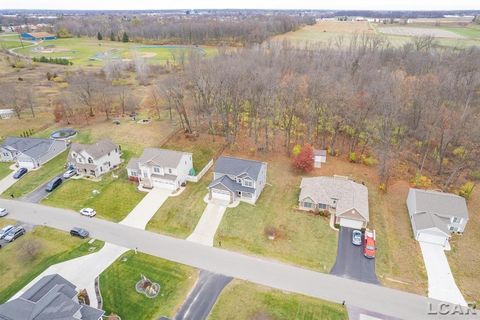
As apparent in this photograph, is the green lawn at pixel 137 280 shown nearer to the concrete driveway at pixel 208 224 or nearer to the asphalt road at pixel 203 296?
the asphalt road at pixel 203 296

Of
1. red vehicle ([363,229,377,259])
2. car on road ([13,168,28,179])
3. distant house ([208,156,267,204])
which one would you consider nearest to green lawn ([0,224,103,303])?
car on road ([13,168,28,179])

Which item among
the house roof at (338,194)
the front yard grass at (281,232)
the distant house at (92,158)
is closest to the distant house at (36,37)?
the distant house at (92,158)

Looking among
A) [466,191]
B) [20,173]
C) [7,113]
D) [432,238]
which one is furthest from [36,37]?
[432,238]

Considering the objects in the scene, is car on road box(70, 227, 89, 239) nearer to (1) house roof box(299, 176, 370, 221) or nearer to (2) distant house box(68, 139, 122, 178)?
(2) distant house box(68, 139, 122, 178)

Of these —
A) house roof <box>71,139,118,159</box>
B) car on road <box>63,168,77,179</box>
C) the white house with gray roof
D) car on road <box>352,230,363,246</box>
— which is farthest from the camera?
car on road <box>63,168,77,179</box>

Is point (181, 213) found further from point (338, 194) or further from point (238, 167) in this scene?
point (338, 194)
